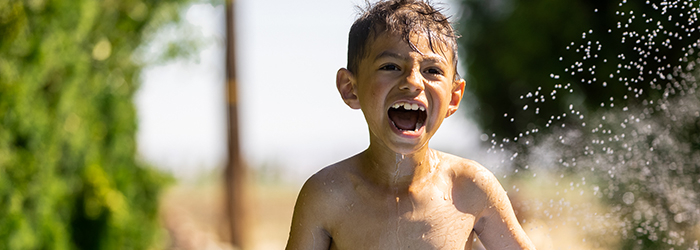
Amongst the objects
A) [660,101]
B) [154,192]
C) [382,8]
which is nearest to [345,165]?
[382,8]

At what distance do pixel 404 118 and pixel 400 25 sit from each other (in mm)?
232

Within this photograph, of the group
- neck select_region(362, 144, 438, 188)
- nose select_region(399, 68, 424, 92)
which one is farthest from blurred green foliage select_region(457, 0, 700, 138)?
nose select_region(399, 68, 424, 92)

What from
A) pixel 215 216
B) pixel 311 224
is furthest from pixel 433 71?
pixel 215 216

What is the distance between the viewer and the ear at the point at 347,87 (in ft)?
5.68

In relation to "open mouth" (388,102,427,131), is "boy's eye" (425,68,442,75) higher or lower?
higher

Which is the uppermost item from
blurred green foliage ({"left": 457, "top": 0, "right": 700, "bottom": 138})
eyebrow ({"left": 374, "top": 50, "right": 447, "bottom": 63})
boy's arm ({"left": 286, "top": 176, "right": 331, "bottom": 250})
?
blurred green foliage ({"left": 457, "top": 0, "right": 700, "bottom": 138})

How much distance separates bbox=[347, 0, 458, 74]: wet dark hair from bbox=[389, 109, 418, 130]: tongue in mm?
163

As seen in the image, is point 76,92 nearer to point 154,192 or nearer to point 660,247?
point 154,192

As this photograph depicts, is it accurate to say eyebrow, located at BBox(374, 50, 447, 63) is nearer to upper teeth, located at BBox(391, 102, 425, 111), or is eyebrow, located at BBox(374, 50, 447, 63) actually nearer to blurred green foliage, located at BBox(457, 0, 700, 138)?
upper teeth, located at BBox(391, 102, 425, 111)

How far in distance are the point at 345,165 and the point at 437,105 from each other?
0.31 meters

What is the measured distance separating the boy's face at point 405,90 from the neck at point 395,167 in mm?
70

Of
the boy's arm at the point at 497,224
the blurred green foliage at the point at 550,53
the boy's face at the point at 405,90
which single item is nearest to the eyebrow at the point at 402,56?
the boy's face at the point at 405,90

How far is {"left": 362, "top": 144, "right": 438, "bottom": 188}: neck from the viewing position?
1.71 meters

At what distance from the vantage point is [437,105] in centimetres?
161
